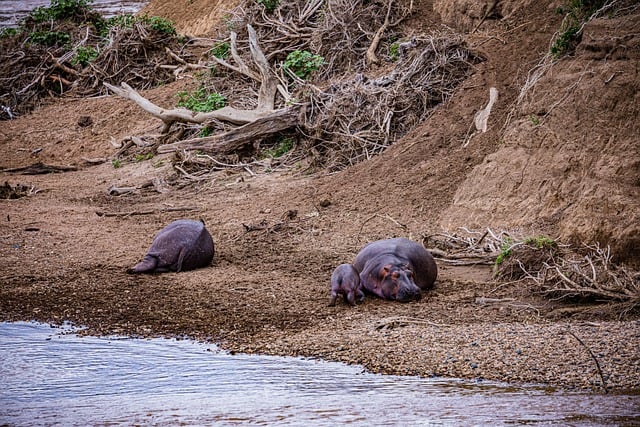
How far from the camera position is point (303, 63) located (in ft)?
51.4

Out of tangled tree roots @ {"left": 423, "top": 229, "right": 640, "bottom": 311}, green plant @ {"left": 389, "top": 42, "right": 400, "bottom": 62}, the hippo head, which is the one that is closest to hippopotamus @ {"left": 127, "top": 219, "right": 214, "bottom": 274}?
the hippo head

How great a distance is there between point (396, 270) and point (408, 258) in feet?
1.01

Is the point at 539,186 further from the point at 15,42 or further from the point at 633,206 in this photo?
the point at 15,42

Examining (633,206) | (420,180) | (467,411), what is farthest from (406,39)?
(467,411)

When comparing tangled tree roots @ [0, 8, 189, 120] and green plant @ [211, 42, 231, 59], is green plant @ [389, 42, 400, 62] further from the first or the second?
tangled tree roots @ [0, 8, 189, 120]

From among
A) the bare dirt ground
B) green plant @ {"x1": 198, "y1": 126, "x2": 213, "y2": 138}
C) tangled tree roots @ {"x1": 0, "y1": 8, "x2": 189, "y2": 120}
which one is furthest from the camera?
tangled tree roots @ {"x1": 0, "y1": 8, "x2": 189, "y2": 120}

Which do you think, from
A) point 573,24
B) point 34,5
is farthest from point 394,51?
point 34,5

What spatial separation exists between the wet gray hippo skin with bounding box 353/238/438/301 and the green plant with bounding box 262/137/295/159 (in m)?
5.85

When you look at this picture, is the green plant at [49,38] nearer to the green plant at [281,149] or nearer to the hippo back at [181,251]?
the green plant at [281,149]

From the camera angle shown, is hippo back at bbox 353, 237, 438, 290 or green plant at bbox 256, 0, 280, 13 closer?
hippo back at bbox 353, 237, 438, 290

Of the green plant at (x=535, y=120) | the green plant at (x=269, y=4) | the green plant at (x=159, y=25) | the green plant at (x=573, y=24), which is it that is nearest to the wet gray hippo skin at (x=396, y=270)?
the green plant at (x=535, y=120)

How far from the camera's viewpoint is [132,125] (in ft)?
59.4

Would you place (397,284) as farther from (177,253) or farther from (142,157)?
(142,157)

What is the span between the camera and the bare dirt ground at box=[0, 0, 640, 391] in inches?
237
